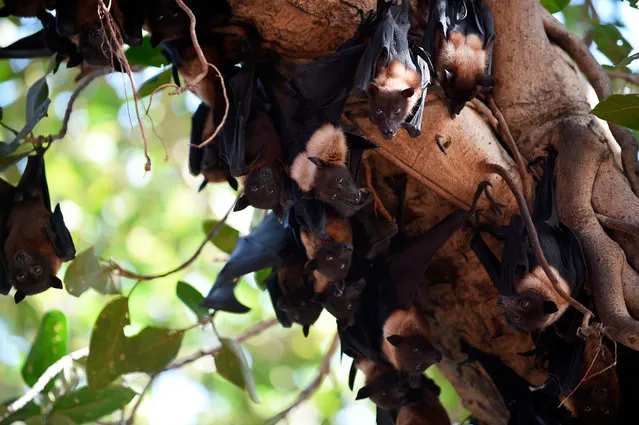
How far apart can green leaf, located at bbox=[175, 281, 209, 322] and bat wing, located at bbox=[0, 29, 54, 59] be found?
1.06 metres

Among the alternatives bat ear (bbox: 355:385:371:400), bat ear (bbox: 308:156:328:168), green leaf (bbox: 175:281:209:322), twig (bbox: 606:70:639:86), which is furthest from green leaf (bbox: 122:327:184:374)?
twig (bbox: 606:70:639:86)

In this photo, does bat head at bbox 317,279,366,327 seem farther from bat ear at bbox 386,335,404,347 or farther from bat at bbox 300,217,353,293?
bat ear at bbox 386,335,404,347

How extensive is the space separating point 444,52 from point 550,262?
0.75m

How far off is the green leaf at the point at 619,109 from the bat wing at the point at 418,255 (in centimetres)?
57

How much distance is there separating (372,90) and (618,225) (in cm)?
92

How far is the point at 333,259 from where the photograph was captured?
268 cm

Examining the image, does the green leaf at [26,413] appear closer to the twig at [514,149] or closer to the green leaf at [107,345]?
the green leaf at [107,345]

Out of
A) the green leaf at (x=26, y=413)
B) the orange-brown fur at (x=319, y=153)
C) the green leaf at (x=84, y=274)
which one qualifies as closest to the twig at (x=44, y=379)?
the green leaf at (x=26, y=413)

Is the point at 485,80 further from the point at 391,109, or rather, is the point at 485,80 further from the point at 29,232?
the point at 29,232

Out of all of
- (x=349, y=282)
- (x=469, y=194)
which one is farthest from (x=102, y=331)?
(x=469, y=194)

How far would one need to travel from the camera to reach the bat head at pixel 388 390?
3010 millimetres

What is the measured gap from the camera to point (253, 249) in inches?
117

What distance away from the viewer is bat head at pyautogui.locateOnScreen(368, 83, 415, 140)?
2.41m

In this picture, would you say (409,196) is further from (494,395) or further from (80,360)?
(80,360)
